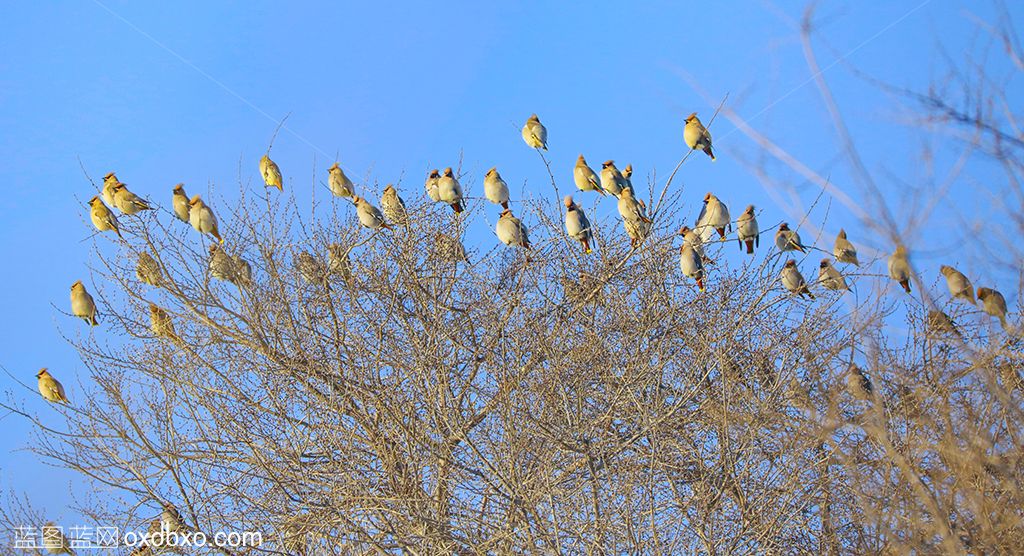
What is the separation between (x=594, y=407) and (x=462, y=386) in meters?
1.55

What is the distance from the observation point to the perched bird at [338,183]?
1568 centimetres

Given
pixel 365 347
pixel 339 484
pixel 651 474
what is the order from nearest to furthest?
pixel 651 474 < pixel 339 484 < pixel 365 347

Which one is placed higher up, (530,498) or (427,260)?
(427,260)

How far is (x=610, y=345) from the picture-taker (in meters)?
11.0

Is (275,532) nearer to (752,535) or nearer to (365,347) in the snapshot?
(365,347)

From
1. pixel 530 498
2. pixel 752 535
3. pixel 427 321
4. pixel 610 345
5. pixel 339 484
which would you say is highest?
pixel 427 321

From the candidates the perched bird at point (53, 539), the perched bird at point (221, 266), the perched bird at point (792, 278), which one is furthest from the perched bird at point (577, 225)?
the perched bird at point (53, 539)

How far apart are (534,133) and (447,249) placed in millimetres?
5155

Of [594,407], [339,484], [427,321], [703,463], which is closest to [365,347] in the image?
[427,321]

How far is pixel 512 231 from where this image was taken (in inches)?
535

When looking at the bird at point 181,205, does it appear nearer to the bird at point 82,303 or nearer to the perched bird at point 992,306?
the bird at point 82,303

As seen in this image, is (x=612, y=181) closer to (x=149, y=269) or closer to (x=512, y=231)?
(x=512, y=231)

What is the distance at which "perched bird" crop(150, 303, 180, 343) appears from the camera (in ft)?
38.0

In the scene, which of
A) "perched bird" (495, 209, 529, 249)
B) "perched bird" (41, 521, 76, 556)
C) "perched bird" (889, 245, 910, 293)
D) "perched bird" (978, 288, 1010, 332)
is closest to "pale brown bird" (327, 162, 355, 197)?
"perched bird" (495, 209, 529, 249)
